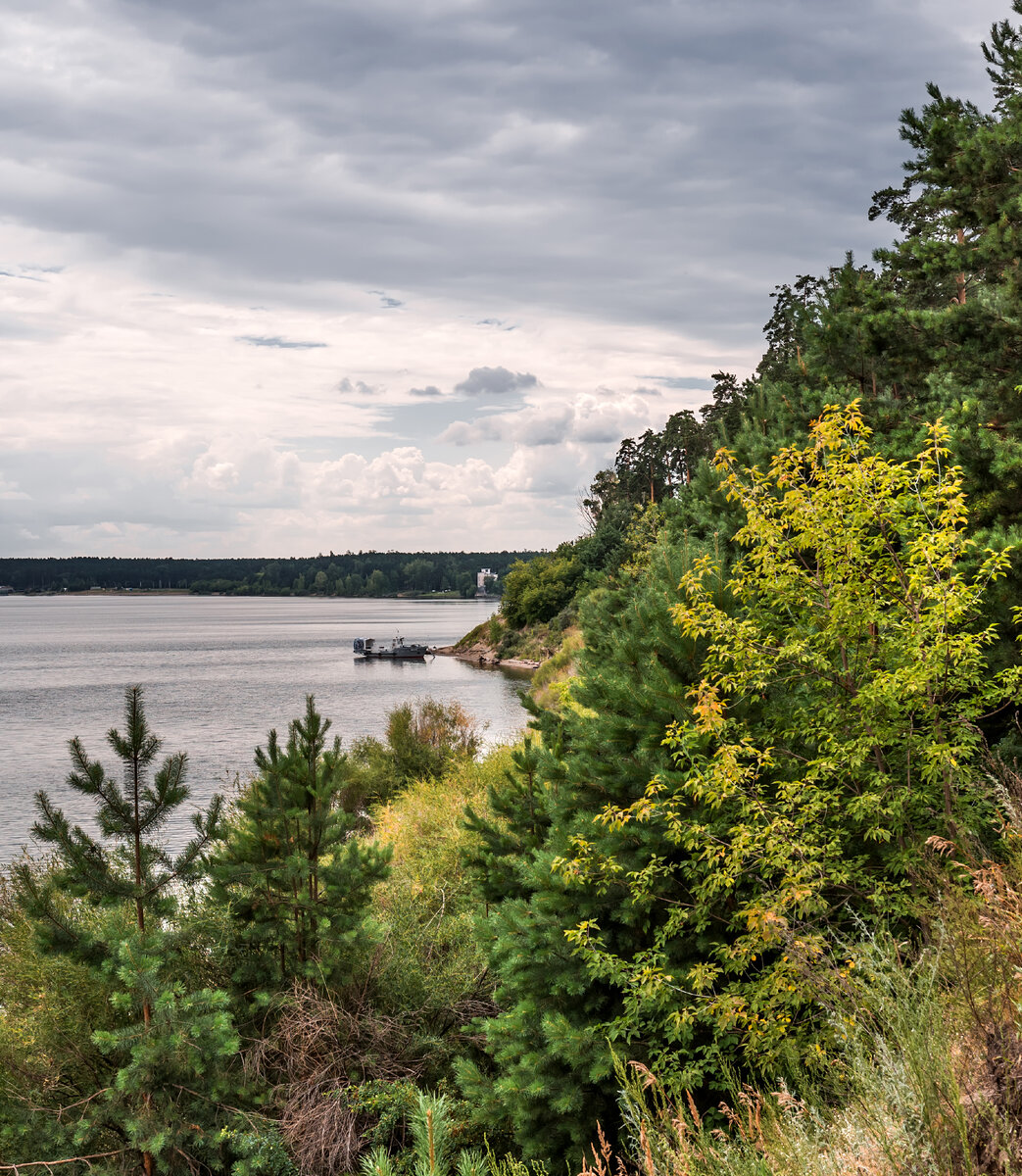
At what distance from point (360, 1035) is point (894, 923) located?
6.68 meters

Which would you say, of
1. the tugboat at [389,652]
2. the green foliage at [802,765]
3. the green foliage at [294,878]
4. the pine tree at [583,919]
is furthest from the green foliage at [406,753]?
the tugboat at [389,652]

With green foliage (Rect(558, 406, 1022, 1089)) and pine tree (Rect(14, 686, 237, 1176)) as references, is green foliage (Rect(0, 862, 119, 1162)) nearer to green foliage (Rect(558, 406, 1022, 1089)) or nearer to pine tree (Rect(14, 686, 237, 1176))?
pine tree (Rect(14, 686, 237, 1176))

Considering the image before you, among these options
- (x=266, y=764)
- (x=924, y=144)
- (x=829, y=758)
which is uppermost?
(x=924, y=144)

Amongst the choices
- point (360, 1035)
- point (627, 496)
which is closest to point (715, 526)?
point (360, 1035)

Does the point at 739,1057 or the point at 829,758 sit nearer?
the point at 829,758

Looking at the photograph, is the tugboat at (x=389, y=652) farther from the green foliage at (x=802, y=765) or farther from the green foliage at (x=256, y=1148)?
the green foliage at (x=802, y=765)

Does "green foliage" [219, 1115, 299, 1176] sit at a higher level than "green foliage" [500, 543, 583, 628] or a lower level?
lower

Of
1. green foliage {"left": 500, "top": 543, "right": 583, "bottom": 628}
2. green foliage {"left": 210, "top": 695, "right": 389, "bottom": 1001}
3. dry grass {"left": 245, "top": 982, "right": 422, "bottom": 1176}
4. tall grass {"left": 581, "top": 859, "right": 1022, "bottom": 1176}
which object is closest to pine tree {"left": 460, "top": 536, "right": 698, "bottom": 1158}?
dry grass {"left": 245, "top": 982, "right": 422, "bottom": 1176}

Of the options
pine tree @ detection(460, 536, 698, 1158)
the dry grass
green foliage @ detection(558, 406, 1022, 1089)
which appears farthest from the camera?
the dry grass

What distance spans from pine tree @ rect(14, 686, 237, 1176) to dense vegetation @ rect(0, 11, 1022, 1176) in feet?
0.13

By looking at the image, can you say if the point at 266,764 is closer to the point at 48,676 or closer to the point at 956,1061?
the point at 956,1061

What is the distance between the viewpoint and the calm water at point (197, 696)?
1636 inches

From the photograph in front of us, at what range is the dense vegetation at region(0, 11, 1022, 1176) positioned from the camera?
826 centimetres

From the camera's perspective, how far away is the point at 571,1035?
30.3 feet
